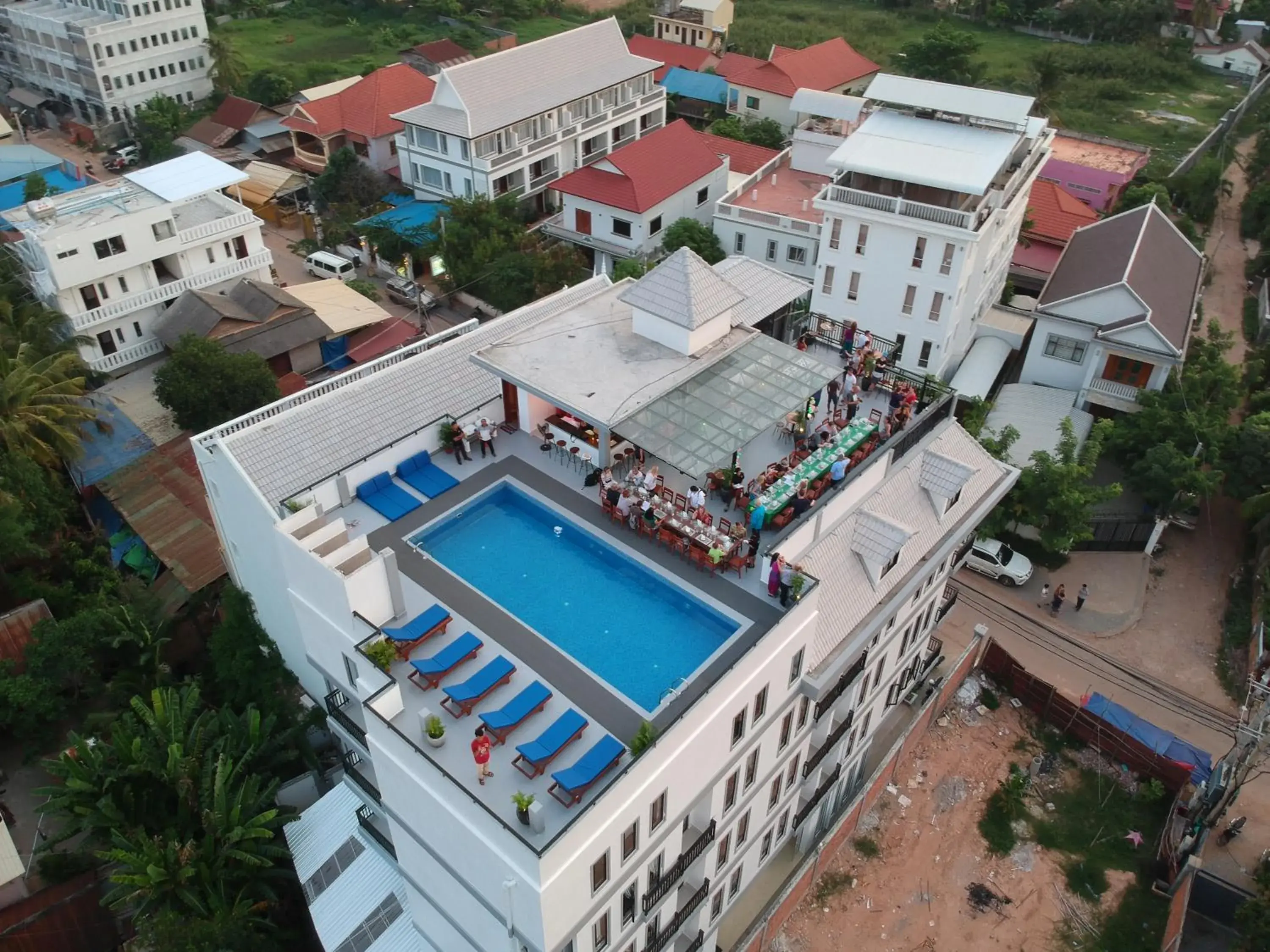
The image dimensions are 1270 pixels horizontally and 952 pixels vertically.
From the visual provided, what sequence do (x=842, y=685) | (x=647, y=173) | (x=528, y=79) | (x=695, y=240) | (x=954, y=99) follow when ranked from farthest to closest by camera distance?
1. (x=528, y=79)
2. (x=647, y=173)
3. (x=695, y=240)
4. (x=954, y=99)
5. (x=842, y=685)

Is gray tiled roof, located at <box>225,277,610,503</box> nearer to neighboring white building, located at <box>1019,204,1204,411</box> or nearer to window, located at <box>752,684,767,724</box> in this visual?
window, located at <box>752,684,767,724</box>

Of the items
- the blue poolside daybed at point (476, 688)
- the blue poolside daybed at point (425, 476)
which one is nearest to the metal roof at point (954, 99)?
the blue poolside daybed at point (425, 476)

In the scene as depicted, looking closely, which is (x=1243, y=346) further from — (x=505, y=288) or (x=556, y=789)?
(x=556, y=789)

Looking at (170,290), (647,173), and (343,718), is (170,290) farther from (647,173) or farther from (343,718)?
(343,718)

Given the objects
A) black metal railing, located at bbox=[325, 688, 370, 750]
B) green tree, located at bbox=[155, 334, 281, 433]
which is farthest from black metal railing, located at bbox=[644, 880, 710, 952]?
green tree, located at bbox=[155, 334, 281, 433]

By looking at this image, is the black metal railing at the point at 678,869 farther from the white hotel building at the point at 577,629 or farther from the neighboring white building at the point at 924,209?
the neighboring white building at the point at 924,209

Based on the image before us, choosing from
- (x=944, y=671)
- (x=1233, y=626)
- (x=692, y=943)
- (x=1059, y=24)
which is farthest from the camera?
(x=1059, y=24)

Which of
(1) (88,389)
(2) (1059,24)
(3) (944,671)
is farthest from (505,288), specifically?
(2) (1059,24)

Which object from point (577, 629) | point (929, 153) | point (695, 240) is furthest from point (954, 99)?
point (577, 629)
